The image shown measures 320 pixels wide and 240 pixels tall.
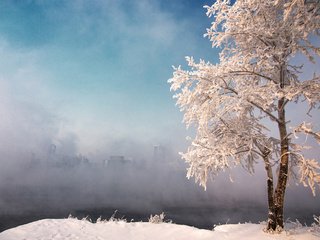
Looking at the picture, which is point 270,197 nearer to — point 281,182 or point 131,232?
Result: point 281,182

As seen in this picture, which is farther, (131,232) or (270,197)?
(131,232)

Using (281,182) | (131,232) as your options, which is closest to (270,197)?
(281,182)

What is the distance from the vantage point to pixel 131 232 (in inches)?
464

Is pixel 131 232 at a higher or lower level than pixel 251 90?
lower

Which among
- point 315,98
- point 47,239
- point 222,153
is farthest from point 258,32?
point 47,239

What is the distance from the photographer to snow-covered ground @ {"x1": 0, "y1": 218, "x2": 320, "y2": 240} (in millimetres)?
9711

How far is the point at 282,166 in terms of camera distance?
10.1 m

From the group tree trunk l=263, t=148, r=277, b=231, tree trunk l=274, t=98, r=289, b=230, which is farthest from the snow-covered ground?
tree trunk l=274, t=98, r=289, b=230

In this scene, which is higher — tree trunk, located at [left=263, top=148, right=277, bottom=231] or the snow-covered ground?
tree trunk, located at [left=263, top=148, right=277, bottom=231]

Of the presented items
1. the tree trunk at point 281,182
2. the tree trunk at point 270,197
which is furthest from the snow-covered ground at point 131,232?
the tree trunk at point 281,182

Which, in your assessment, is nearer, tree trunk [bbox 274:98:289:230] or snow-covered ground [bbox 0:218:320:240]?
snow-covered ground [bbox 0:218:320:240]

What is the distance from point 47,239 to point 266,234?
7.29 m

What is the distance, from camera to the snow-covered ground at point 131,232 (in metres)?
9.71

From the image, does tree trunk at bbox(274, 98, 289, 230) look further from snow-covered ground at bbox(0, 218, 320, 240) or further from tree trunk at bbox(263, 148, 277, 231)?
snow-covered ground at bbox(0, 218, 320, 240)
